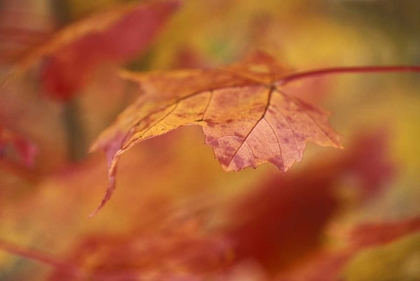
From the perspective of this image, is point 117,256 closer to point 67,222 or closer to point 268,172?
point 67,222

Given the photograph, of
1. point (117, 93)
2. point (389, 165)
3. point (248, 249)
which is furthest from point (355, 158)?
point (117, 93)

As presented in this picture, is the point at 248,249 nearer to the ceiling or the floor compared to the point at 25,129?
nearer to the floor

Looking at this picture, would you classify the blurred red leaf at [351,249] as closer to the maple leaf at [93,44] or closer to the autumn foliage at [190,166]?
the autumn foliage at [190,166]

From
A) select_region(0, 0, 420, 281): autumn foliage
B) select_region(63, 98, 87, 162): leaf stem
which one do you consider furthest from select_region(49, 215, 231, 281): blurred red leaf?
select_region(63, 98, 87, 162): leaf stem

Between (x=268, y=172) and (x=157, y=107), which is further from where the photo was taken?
(x=268, y=172)

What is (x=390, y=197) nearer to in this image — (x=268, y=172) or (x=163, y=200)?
(x=268, y=172)

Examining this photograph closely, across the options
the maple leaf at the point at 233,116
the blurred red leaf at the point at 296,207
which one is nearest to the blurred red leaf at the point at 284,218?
the blurred red leaf at the point at 296,207

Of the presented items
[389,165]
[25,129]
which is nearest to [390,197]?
[389,165]
